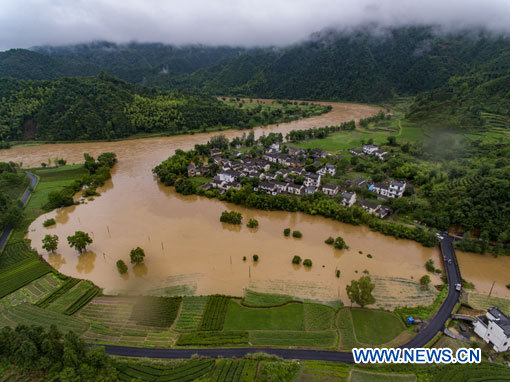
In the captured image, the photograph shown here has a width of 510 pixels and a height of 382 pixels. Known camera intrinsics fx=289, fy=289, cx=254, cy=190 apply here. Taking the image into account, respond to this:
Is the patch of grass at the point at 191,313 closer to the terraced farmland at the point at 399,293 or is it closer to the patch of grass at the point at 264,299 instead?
the patch of grass at the point at 264,299

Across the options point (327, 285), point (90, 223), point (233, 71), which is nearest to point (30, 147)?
point (90, 223)

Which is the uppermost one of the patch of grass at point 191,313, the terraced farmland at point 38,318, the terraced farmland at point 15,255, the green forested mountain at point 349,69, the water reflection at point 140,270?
the green forested mountain at point 349,69

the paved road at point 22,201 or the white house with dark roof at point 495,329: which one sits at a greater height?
the white house with dark roof at point 495,329

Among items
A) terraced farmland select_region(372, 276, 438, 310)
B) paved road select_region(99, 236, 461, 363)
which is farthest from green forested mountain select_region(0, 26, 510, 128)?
paved road select_region(99, 236, 461, 363)

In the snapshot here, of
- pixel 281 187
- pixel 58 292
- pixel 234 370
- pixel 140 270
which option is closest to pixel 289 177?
pixel 281 187

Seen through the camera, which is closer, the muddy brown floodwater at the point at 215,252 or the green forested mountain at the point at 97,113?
the muddy brown floodwater at the point at 215,252

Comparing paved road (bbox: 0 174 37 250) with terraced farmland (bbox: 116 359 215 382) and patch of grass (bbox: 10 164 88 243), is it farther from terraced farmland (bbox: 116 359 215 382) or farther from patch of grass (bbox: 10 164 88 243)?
terraced farmland (bbox: 116 359 215 382)

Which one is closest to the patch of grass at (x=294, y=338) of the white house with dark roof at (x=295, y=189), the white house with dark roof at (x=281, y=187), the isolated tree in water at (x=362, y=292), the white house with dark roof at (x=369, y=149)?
the isolated tree in water at (x=362, y=292)
